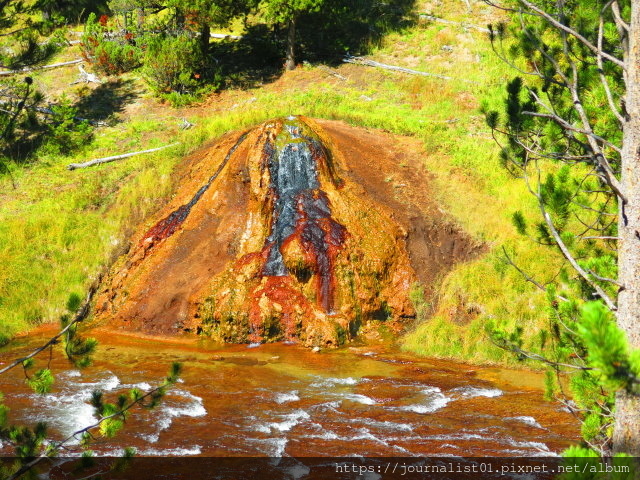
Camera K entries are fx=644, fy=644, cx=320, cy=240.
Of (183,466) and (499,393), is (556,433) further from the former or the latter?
(183,466)

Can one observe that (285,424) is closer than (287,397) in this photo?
Yes

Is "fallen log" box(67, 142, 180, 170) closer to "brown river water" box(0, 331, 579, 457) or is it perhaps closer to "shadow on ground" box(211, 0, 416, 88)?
"shadow on ground" box(211, 0, 416, 88)

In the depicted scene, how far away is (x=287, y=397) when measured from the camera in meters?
9.57

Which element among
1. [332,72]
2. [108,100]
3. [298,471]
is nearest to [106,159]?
[108,100]

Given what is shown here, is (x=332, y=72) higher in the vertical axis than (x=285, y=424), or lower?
higher

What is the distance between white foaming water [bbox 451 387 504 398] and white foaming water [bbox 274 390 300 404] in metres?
2.45

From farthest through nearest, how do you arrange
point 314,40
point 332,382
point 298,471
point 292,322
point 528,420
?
1. point 314,40
2. point 292,322
3. point 332,382
4. point 528,420
5. point 298,471

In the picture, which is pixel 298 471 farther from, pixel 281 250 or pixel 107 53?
pixel 107 53

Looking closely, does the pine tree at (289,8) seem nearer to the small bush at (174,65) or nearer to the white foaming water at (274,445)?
the small bush at (174,65)

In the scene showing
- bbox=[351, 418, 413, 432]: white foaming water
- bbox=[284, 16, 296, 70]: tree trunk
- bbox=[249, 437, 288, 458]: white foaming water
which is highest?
bbox=[284, 16, 296, 70]: tree trunk

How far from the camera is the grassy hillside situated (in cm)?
1268

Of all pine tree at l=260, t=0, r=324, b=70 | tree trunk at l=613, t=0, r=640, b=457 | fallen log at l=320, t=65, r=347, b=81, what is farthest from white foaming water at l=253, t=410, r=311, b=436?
fallen log at l=320, t=65, r=347, b=81

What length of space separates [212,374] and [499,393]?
4579 millimetres

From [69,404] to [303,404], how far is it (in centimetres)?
335
